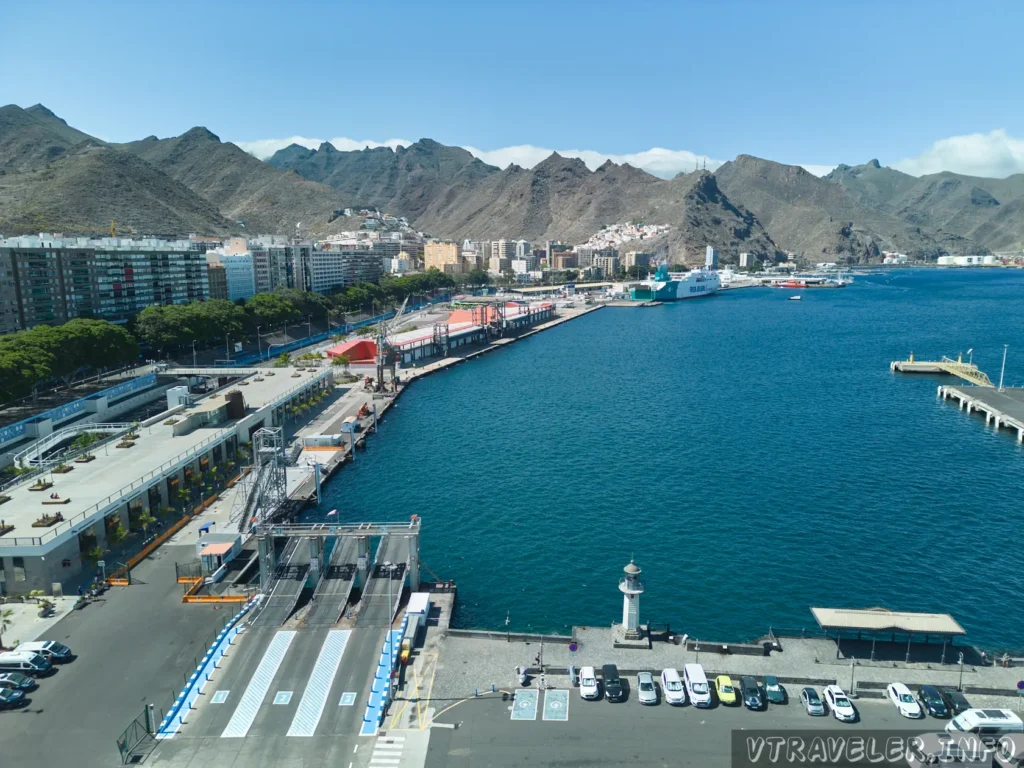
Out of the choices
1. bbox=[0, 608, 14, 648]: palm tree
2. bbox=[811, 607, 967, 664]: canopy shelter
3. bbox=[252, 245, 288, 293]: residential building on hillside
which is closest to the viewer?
bbox=[811, 607, 967, 664]: canopy shelter

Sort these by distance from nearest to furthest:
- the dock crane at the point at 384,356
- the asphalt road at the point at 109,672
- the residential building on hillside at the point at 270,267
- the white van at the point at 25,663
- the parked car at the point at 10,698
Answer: the asphalt road at the point at 109,672 < the parked car at the point at 10,698 < the white van at the point at 25,663 < the dock crane at the point at 384,356 < the residential building on hillside at the point at 270,267

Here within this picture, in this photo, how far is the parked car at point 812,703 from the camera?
20.5 m

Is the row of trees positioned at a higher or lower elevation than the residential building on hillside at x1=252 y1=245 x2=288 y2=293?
lower

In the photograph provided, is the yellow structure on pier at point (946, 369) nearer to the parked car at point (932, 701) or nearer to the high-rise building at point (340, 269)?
the parked car at point (932, 701)

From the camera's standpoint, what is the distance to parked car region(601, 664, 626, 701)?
21.3 metres

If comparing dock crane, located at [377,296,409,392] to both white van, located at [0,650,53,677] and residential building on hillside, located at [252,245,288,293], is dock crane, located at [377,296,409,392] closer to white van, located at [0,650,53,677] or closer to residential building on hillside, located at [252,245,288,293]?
residential building on hillside, located at [252,245,288,293]

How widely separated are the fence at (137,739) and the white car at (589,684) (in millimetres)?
12475

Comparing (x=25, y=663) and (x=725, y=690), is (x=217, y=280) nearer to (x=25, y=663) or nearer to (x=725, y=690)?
(x=25, y=663)

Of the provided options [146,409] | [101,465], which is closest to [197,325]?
[146,409]

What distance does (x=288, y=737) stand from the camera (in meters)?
19.9

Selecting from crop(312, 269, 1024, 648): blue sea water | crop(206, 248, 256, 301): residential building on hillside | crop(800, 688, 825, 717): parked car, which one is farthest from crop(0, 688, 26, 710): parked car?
crop(206, 248, 256, 301): residential building on hillside

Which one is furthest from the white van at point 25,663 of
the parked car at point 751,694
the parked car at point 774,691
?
the parked car at point 774,691

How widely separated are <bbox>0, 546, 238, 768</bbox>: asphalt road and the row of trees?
3046 centimetres

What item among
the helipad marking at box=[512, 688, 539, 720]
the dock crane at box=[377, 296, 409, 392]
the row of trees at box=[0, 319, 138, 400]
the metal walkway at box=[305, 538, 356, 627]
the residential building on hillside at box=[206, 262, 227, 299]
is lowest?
the helipad marking at box=[512, 688, 539, 720]
